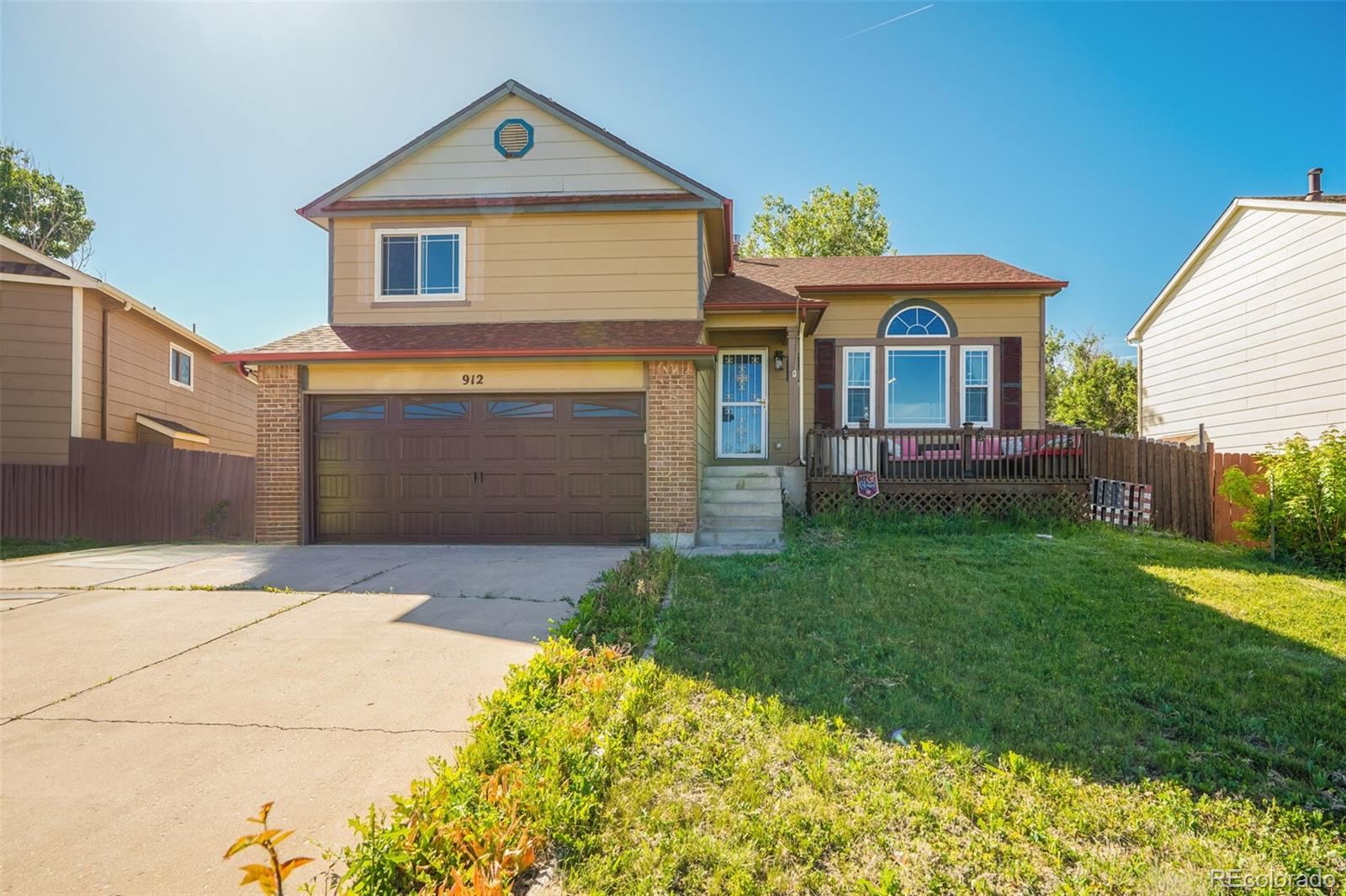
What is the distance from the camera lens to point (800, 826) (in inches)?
110

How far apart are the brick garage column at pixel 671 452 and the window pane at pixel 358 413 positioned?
3.98 meters

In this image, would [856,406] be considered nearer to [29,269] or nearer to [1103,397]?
[29,269]

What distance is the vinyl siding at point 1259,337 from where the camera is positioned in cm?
1134

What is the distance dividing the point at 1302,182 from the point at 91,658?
20.0 meters

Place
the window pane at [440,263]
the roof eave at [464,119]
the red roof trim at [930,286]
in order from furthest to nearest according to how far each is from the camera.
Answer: the red roof trim at [930,286]
the window pane at [440,263]
the roof eave at [464,119]

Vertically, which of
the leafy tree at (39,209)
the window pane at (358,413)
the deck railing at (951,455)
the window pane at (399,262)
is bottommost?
the deck railing at (951,455)

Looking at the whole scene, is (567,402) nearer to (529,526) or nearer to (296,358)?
(529,526)

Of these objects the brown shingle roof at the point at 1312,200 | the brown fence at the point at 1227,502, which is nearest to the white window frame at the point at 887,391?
the brown fence at the point at 1227,502

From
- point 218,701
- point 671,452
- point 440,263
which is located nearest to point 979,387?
point 671,452

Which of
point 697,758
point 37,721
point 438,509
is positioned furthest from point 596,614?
point 438,509

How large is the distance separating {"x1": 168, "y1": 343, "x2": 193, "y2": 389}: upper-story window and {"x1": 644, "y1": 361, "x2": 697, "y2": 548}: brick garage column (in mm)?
12721

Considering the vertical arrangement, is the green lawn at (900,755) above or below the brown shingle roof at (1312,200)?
below

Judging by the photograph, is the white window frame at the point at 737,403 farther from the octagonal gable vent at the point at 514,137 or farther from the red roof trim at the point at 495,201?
the octagonal gable vent at the point at 514,137

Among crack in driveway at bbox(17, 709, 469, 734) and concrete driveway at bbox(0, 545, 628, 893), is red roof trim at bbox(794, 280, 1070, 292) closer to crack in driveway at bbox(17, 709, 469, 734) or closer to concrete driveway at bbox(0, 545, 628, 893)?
concrete driveway at bbox(0, 545, 628, 893)
